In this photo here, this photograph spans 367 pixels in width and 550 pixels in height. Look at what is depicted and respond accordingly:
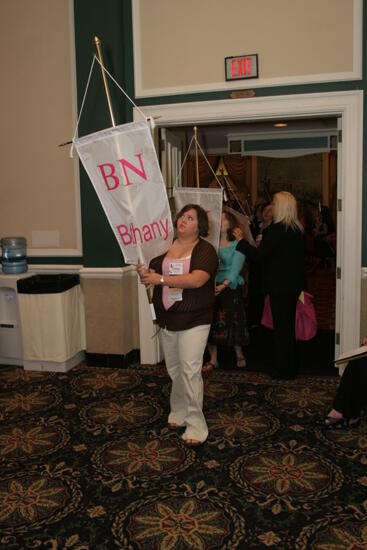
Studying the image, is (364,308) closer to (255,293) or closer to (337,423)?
(337,423)

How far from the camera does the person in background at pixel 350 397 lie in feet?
10.4

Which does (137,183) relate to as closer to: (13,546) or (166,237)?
(166,237)

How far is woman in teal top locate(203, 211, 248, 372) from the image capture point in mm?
4578

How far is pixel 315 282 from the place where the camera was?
8.88m

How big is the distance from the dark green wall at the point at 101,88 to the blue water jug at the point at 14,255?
2.24ft

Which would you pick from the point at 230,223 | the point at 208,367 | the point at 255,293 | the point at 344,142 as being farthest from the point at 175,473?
the point at 255,293

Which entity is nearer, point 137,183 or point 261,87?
point 137,183

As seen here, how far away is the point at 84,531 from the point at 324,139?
9.90 m

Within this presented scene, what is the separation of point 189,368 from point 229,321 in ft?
5.45

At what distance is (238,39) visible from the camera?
4383 millimetres

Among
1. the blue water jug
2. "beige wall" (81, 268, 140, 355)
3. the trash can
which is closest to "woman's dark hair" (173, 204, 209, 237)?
"beige wall" (81, 268, 140, 355)

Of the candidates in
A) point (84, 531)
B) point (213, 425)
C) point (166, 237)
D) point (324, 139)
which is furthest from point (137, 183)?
point (324, 139)

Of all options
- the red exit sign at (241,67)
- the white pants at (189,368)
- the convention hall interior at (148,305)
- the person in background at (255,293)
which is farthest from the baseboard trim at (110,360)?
the red exit sign at (241,67)

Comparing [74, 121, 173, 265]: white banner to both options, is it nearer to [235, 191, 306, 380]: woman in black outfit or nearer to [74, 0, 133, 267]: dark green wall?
[235, 191, 306, 380]: woman in black outfit
